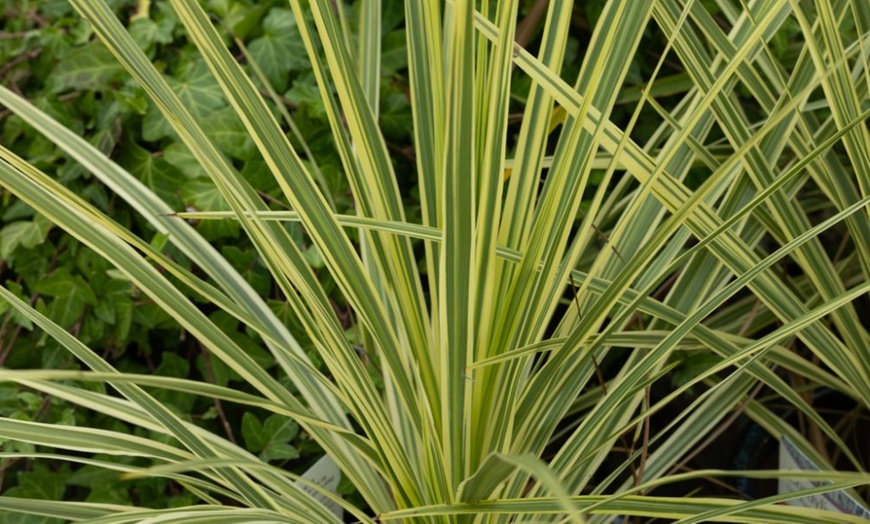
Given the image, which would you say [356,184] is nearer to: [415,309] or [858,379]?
[415,309]

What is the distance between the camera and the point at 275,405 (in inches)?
26.3

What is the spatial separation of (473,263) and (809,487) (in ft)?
1.59

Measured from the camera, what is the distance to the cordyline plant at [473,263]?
2.14 ft

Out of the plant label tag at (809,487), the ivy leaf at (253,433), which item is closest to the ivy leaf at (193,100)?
the ivy leaf at (253,433)

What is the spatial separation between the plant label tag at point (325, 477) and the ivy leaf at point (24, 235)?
436 mm

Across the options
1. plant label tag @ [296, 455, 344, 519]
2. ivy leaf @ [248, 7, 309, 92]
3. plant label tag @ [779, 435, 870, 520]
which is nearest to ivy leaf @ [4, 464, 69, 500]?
plant label tag @ [296, 455, 344, 519]

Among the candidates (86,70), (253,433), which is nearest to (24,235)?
(86,70)

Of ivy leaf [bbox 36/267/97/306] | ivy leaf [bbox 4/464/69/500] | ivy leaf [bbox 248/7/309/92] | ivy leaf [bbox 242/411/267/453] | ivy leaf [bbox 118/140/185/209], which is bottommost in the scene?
ivy leaf [bbox 4/464/69/500]

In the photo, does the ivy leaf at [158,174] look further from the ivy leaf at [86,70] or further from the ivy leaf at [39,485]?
the ivy leaf at [39,485]

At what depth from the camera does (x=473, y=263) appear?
2.10ft

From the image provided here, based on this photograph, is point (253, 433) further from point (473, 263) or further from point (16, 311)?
point (473, 263)

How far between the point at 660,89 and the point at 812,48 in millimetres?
430

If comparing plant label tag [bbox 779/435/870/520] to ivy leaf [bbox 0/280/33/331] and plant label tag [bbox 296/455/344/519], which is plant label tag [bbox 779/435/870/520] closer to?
plant label tag [bbox 296/455/344/519]

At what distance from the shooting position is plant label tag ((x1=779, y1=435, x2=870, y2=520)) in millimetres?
817
